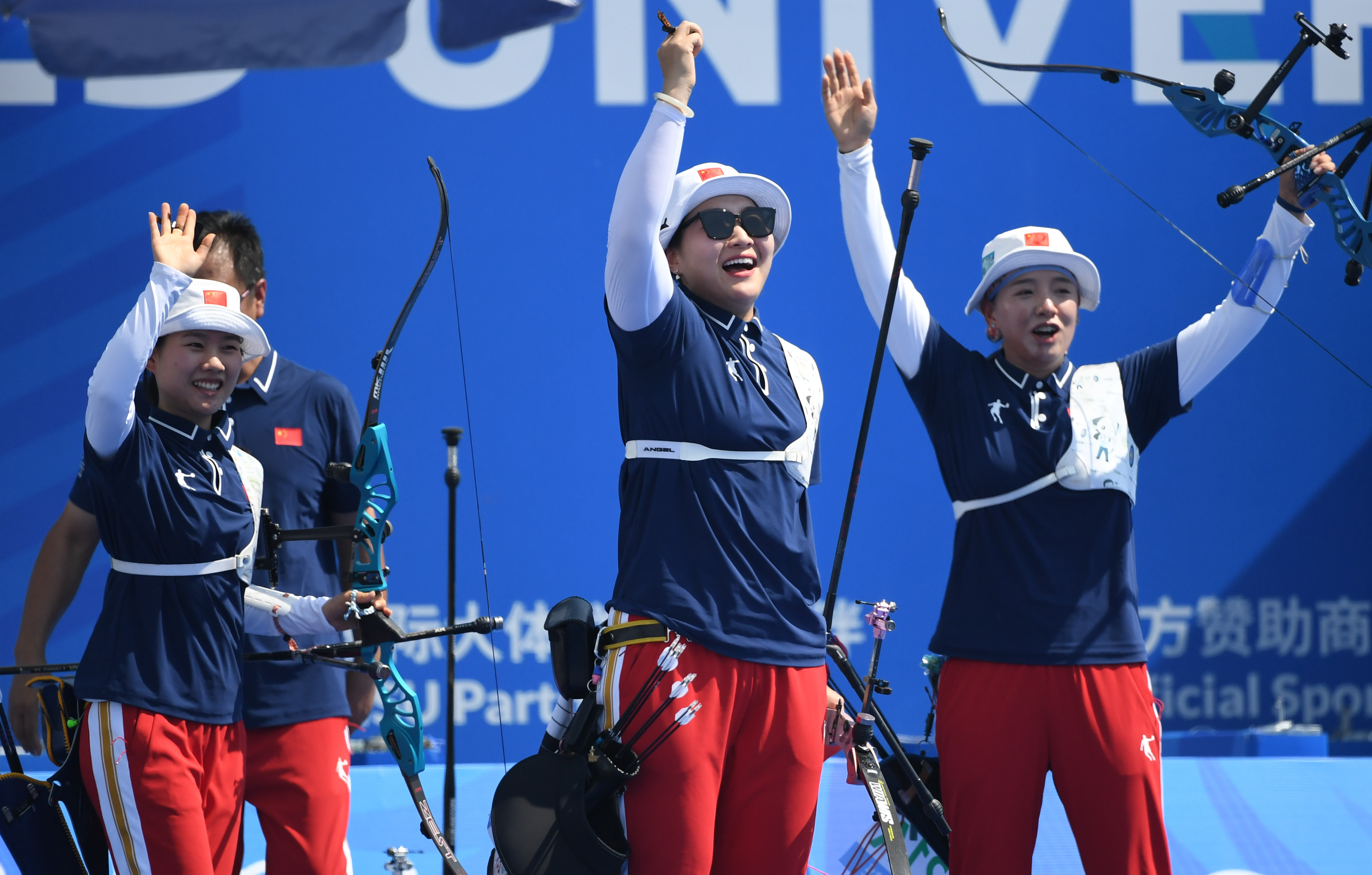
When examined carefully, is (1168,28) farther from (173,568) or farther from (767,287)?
(173,568)

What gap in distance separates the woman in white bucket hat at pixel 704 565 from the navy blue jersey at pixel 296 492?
803 millimetres

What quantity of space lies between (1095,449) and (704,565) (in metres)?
0.87

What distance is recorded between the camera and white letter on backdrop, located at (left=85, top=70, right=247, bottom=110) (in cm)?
415

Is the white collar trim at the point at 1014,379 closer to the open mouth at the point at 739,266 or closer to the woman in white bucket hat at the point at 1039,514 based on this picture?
the woman in white bucket hat at the point at 1039,514

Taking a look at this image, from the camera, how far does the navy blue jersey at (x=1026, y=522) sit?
2.39 metres

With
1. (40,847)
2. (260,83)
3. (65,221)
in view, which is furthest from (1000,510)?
(65,221)

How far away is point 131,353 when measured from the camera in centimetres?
216

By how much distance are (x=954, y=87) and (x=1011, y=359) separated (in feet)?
6.44

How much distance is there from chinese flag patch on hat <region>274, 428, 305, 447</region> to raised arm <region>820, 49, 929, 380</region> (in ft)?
4.02

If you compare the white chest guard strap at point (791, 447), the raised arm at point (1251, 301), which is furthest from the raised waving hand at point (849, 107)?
the raised arm at point (1251, 301)

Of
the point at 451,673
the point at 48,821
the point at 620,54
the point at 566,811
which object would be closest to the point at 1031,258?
the point at 566,811

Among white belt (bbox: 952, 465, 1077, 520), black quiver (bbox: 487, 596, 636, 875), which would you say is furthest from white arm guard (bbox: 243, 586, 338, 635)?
white belt (bbox: 952, 465, 1077, 520)

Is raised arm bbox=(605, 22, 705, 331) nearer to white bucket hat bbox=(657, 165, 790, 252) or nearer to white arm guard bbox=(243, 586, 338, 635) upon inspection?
white bucket hat bbox=(657, 165, 790, 252)

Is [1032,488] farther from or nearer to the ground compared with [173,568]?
farther from the ground
